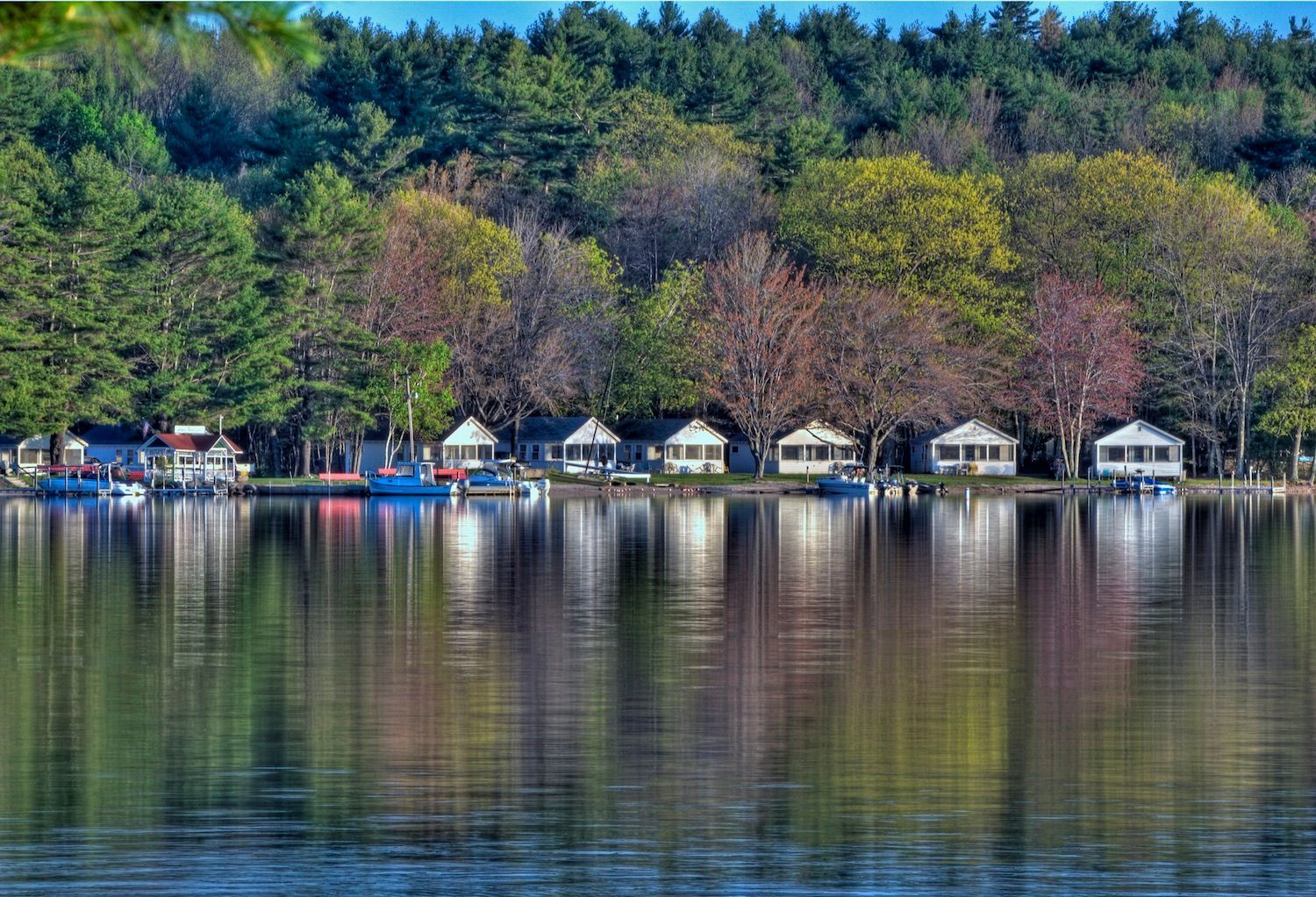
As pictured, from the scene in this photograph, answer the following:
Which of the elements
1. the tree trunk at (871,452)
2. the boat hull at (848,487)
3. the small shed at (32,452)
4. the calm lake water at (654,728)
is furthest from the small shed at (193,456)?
the calm lake water at (654,728)

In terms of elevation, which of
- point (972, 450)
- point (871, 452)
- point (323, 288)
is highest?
point (323, 288)

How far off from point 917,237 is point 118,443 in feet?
161

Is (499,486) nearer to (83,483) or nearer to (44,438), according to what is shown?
(83,483)

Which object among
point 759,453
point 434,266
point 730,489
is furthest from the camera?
point 434,266

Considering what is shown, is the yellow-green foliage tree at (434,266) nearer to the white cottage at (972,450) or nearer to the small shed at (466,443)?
the small shed at (466,443)

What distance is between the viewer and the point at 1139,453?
113000mm

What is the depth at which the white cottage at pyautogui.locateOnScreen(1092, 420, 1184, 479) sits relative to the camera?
368ft

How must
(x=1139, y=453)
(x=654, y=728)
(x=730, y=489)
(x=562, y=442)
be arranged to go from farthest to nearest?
(x=1139, y=453), (x=562, y=442), (x=730, y=489), (x=654, y=728)

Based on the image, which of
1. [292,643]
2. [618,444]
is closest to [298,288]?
[618,444]

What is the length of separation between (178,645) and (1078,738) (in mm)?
16343

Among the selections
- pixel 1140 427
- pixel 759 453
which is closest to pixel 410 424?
pixel 759 453

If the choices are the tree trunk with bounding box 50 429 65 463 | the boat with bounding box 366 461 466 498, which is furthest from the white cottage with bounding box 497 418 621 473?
the tree trunk with bounding box 50 429 65 463

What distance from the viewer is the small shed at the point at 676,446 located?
11356 centimetres

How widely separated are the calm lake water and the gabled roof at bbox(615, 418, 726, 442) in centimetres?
6323
